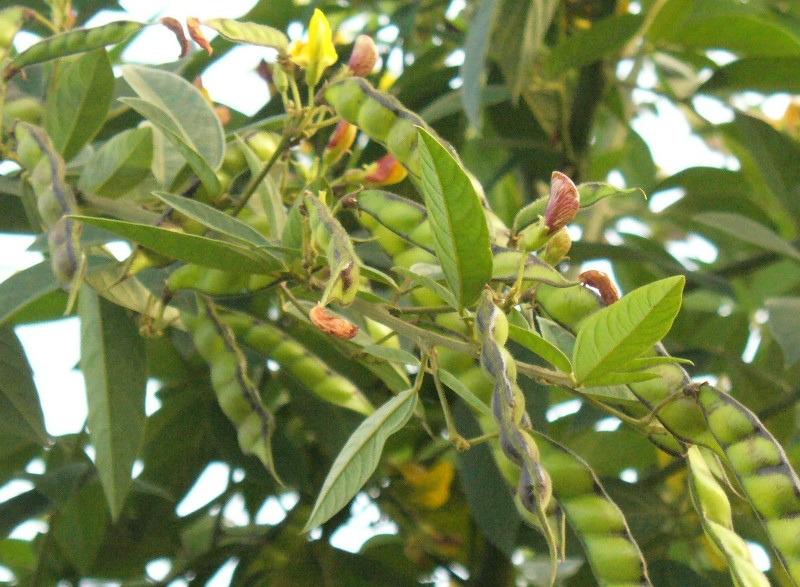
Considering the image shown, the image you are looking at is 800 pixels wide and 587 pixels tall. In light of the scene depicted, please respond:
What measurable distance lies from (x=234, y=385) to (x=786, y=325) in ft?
1.40

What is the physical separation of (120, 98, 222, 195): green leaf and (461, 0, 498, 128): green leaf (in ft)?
0.86

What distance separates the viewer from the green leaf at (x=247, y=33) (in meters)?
0.67

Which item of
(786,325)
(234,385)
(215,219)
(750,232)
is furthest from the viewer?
(750,232)

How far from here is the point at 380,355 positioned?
629 mm

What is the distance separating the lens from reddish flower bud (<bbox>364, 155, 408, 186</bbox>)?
0.78 meters

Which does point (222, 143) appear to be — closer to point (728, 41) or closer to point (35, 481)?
point (35, 481)

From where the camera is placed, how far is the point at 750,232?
1.07 meters

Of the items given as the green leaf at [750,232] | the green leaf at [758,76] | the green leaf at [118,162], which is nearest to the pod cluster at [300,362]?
the green leaf at [118,162]

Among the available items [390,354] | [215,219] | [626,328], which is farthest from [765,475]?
[215,219]

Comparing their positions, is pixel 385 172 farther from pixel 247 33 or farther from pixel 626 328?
pixel 626 328

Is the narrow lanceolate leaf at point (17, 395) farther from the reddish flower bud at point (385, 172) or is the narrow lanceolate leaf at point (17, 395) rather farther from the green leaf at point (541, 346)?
the green leaf at point (541, 346)

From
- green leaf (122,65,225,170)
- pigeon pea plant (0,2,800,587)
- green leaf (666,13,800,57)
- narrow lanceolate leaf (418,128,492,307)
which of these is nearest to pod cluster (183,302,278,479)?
pigeon pea plant (0,2,800,587)

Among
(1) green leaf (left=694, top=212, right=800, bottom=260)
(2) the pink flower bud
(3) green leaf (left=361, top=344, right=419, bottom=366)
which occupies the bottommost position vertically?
(1) green leaf (left=694, top=212, right=800, bottom=260)

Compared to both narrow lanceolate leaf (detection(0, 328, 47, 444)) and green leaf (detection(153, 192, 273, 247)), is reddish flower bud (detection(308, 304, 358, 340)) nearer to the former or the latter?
green leaf (detection(153, 192, 273, 247))
